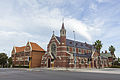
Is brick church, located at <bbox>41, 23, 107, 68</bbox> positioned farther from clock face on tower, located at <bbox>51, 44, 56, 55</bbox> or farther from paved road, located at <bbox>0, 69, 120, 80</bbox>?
paved road, located at <bbox>0, 69, 120, 80</bbox>

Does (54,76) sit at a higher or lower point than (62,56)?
lower

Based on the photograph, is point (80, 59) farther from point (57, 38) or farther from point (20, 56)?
point (20, 56)

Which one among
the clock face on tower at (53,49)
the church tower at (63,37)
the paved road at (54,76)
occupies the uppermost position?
the church tower at (63,37)

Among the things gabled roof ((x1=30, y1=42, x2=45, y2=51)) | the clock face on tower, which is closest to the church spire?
the clock face on tower

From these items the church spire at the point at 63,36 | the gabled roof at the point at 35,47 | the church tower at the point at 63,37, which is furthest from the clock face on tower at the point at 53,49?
the gabled roof at the point at 35,47

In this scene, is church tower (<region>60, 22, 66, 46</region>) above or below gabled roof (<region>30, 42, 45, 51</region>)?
above

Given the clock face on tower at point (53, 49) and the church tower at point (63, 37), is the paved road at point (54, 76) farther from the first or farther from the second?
the clock face on tower at point (53, 49)

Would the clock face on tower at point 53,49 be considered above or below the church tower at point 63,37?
below

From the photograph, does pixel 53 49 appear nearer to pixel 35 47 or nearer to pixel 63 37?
pixel 63 37

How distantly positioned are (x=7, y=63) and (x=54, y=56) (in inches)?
1495

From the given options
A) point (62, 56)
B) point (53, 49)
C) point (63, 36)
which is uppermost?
point (63, 36)

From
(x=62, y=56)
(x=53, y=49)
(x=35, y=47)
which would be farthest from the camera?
(x=35, y=47)

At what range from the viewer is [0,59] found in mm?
73750

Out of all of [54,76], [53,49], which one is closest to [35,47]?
[53,49]
